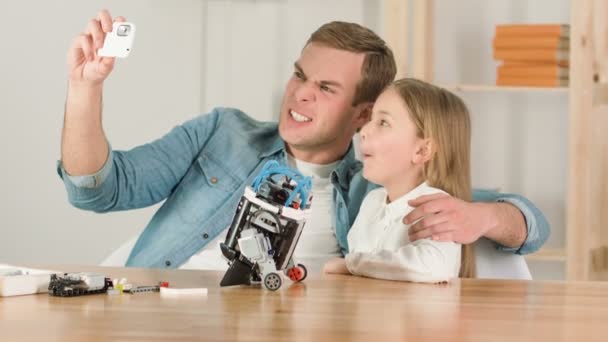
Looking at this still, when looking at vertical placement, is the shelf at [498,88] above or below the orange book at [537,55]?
below

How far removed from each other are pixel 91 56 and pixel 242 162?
592 mm

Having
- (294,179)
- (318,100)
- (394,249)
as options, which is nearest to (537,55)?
(318,100)

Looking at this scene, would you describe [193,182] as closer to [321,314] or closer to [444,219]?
[444,219]

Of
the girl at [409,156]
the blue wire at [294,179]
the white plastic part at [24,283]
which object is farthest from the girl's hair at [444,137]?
the white plastic part at [24,283]

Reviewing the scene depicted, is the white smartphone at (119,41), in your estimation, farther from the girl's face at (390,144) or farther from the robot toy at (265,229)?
the girl's face at (390,144)

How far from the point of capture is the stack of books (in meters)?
3.79

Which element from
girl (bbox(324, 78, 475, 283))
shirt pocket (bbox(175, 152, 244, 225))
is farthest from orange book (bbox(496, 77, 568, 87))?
girl (bbox(324, 78, 475, 283))

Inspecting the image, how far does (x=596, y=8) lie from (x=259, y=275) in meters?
2.60

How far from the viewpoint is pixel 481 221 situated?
189cm

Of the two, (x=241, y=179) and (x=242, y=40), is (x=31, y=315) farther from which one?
(x=242, y=40)

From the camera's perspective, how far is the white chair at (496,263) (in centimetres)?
206

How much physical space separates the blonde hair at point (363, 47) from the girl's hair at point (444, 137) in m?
0.49

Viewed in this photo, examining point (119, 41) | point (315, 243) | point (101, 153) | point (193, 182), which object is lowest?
point (315, 243)

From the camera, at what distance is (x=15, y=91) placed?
14.4ft
